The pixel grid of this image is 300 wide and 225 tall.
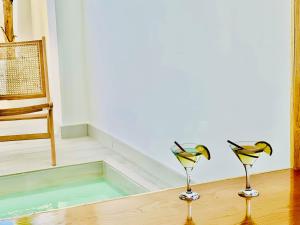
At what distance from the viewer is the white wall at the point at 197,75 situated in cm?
218

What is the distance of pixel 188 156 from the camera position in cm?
145

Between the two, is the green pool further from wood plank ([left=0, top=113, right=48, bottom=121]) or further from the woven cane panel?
the woven cane panel

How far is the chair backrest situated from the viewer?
3883 mm

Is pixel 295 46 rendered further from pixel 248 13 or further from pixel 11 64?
pixel 11 64

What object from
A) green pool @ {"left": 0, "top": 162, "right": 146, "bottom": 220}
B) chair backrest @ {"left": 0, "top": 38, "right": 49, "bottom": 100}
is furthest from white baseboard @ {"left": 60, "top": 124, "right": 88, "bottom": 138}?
green pool @ {"left": 0, "top": 162, "right": 146, "bottom": 220}

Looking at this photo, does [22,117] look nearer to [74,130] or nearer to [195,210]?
[74,130]

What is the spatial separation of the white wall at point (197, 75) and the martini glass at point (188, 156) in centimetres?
74

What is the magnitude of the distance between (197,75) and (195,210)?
134cm

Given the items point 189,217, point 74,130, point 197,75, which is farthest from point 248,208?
point 74,130

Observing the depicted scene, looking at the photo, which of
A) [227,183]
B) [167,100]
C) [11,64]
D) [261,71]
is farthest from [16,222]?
[11,64]

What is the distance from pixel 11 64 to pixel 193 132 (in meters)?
1.79

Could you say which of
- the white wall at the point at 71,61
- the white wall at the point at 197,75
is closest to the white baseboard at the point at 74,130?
the white wall at the point at 71,61

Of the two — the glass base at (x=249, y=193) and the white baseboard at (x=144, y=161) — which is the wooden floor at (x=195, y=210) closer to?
the glass base at (x=249, y=193)

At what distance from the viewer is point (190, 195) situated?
5.01 feet
